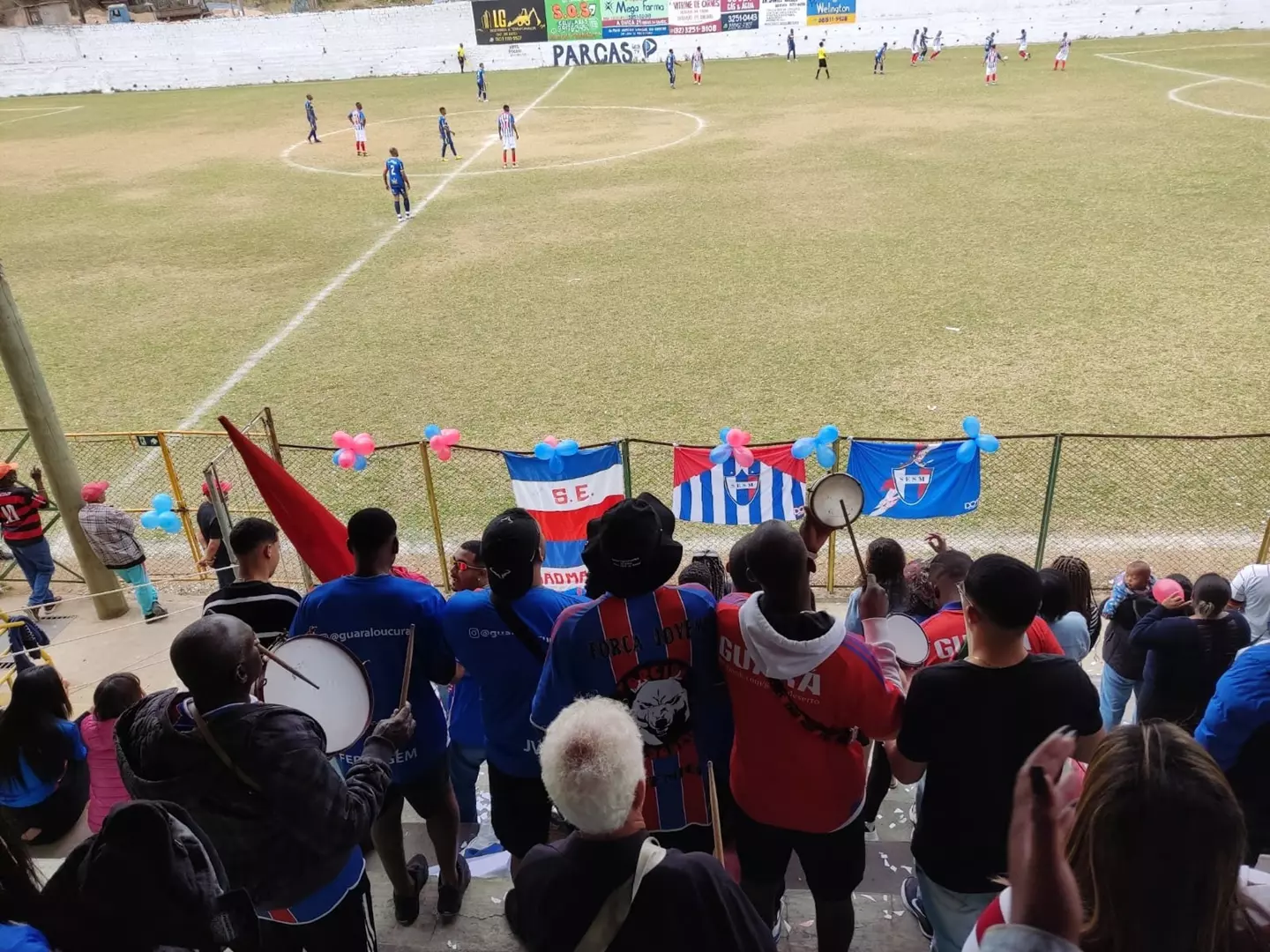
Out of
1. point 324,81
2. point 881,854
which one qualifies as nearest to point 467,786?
point 881,854

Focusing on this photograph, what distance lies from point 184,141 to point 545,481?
105ft

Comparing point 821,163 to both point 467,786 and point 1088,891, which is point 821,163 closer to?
point 467,786

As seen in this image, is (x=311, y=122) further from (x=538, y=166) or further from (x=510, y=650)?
(x=510, y=650)

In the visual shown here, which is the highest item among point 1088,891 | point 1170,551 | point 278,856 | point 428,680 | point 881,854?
point 1088,891

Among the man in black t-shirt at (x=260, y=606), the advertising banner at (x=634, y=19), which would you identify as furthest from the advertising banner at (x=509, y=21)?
the man in black t-shirt at (x=260, y=606)

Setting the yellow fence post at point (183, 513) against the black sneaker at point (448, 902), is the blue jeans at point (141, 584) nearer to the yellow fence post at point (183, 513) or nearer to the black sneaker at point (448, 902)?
the yellow fence post at point (183, 513)

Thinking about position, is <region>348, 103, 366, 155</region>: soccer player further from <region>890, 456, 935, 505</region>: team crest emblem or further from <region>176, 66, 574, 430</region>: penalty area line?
<region>890, 456, 935, 505</region>: team crest emblem

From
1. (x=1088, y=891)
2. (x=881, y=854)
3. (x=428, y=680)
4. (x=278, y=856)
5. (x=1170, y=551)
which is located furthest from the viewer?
(x=1170, y=551)

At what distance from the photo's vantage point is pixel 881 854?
4184mm

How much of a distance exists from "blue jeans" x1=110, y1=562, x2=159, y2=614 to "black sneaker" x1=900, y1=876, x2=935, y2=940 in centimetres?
712

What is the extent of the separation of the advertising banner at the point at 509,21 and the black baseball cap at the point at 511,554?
5017 cm

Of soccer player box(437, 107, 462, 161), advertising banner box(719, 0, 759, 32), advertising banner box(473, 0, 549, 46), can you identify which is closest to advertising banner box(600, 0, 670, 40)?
advertising banner box(719, 0, 759, 32)

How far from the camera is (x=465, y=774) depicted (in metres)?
4.61

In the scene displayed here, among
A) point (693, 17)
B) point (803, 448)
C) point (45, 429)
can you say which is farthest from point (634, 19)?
point (803, 448)
